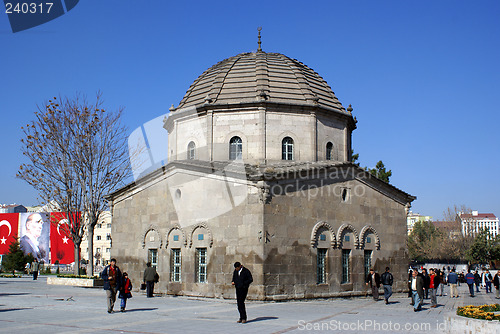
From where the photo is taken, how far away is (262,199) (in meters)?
19.3

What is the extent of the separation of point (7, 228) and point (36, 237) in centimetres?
629

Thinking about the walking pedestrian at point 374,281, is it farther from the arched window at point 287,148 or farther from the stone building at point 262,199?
the arched window at point 287,148

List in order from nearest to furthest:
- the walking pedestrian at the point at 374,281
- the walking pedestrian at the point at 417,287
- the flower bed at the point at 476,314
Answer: the flower bed at the point at 476,314, the walking pedestrian at the point at 417,287, the walking pedestrian at the point at 374,281

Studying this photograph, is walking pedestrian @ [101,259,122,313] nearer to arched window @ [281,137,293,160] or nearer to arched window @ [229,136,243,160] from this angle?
arched window @ [229,136,243,160]

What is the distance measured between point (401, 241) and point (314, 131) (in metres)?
7.54

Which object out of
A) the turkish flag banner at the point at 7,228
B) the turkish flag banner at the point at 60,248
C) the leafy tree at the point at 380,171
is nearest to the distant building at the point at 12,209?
the turkish flag banner at the point at 7,228

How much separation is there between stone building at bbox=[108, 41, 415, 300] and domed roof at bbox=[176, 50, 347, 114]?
3.1 inches

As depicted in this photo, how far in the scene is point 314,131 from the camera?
25812mm

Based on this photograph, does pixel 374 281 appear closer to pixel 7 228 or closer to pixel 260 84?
pixel 260 84

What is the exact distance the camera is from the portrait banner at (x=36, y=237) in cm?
7494

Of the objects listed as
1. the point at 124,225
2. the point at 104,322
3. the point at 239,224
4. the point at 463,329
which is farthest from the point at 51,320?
the point at 124,225

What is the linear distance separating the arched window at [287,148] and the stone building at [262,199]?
5cm

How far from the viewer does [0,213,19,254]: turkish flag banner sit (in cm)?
7756

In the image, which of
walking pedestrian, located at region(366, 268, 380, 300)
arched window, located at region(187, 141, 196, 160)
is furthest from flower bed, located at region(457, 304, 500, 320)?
arched window, located at region(187, 141, 196, 160)
